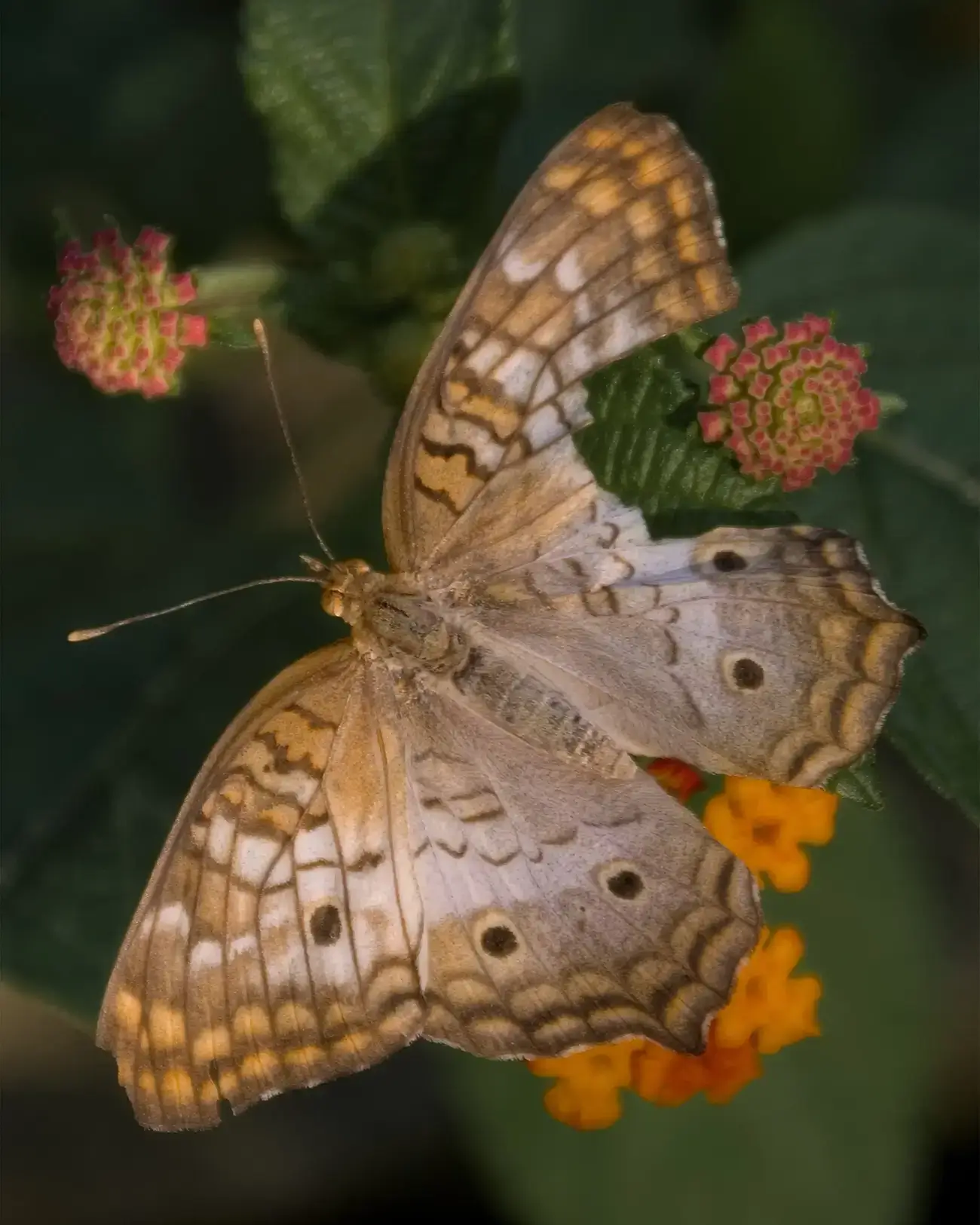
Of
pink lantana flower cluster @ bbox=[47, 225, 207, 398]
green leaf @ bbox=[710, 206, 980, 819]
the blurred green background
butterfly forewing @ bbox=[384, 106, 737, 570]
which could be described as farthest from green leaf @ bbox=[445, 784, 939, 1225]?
pink lantana flower cluster @ bbox=[47, 225, 207, 398]

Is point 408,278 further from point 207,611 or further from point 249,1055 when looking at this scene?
point 249,1055

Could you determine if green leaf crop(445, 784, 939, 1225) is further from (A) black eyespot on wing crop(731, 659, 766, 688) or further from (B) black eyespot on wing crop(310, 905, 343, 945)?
(B) black eyespot on wing crop(310, 905, 343, 945)

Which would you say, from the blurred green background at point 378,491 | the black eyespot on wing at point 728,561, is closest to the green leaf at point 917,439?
the blurred green background at point 378,491

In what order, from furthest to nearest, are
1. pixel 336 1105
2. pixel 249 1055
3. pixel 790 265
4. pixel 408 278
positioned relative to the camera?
pixel 336 1105 < pixel 790 265 < pixel 408 278 < pixel 249 1055

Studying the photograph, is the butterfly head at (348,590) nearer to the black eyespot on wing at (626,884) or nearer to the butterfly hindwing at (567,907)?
the butterfly hindwing at (567,907)

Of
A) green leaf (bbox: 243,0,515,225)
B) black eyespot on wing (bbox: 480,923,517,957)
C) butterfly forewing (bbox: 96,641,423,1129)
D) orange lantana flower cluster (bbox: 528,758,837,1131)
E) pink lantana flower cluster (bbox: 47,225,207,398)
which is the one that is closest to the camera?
butterfly forewing (bbox: 96,641,423,1129)

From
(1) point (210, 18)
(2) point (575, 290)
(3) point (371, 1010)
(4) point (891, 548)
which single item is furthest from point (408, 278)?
(1) point (210, 18)
